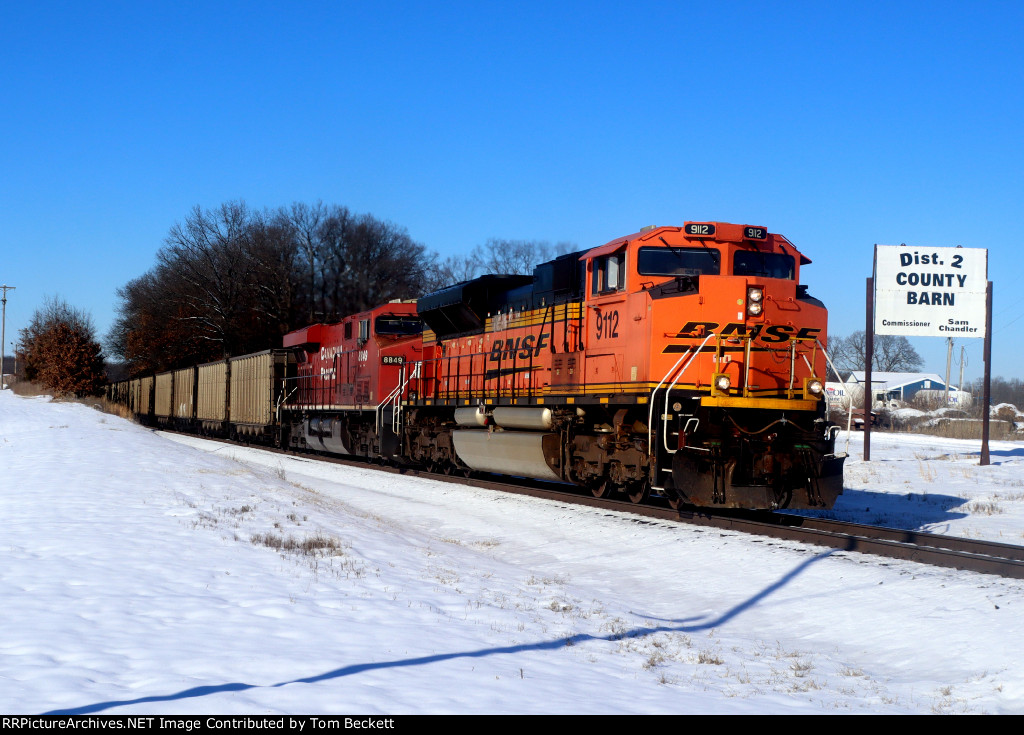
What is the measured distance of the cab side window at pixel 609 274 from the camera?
1327 cm

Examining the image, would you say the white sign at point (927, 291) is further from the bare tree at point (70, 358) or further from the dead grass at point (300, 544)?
the bare tree at point (70, 358)

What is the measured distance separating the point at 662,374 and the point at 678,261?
1.75 meters

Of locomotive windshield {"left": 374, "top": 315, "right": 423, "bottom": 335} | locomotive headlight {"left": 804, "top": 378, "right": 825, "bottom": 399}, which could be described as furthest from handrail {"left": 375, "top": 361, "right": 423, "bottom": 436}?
locomotive headlight {"left": 804, "top": 378, "right": 825, "bottom": 399}

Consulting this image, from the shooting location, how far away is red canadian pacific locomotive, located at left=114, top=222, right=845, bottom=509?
38.7 feet

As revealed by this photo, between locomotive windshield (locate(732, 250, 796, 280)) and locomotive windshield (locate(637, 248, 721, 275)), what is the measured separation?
314 mm

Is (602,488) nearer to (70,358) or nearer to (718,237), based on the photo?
(718,237)

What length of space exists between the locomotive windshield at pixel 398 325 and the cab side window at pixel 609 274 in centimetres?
1015

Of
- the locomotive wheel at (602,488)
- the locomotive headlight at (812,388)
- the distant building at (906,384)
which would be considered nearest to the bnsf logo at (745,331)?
the locomotive headlight at (812,388)

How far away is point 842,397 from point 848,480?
52407 millimetres

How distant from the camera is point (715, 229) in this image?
12.8 metres

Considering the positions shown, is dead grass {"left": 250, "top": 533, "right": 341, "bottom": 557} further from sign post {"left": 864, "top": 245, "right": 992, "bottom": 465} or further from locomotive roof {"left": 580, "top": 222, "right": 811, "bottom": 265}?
sign post {"left": 864, "top": 245, "right": 992, "bottom": 465}

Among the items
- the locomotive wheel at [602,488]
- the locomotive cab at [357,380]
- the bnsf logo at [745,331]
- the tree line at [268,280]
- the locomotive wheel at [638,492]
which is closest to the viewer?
the bnsf logo at [745,331]

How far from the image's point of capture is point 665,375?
12.2 meters

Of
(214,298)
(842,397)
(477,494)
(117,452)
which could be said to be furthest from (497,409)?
(842,397)
